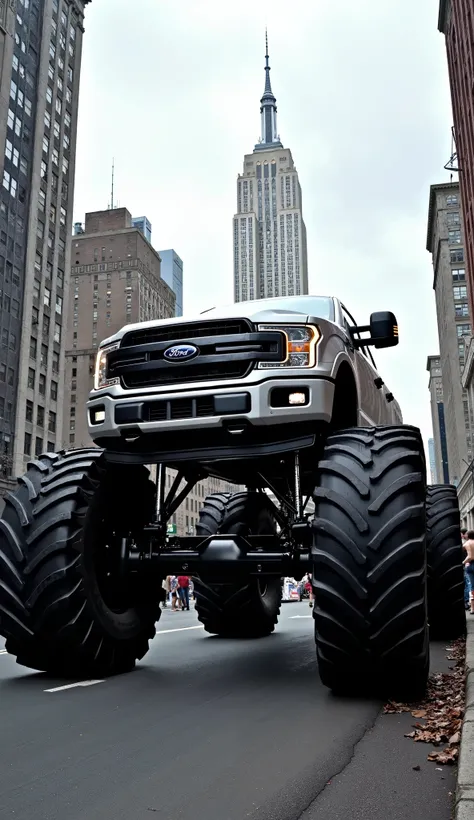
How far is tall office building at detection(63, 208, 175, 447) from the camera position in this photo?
4843 inches

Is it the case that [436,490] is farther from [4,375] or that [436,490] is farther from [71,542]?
[4,375]

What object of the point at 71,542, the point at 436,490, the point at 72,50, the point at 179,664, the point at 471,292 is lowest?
the point at 179,664

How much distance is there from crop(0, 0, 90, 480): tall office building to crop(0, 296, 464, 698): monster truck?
5220 centimetres

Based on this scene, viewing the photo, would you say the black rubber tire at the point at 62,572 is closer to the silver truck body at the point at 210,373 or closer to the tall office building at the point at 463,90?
the silver truck body at the point at 210,373

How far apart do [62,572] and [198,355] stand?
197cm

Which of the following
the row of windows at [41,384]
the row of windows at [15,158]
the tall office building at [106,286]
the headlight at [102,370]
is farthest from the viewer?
the tall office building at [106,286]

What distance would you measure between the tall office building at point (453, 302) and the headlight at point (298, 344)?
3855 inches

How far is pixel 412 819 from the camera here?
276cm

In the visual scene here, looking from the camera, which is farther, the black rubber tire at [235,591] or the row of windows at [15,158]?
the row of windows at [15,158]

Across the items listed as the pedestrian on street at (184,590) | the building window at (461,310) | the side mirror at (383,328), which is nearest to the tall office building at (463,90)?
the building window at (461,310)

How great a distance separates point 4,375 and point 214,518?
53.0 m

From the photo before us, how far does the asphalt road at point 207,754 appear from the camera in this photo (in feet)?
9.56

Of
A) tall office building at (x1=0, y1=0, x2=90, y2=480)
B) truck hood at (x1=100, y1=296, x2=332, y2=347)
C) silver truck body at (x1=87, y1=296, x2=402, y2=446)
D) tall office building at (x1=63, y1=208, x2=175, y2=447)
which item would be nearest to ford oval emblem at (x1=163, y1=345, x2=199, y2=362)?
silver truck body at (x1=87, y1=296, x2=402, y2=446)

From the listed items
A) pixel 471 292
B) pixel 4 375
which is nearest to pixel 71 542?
pixel 4 375
